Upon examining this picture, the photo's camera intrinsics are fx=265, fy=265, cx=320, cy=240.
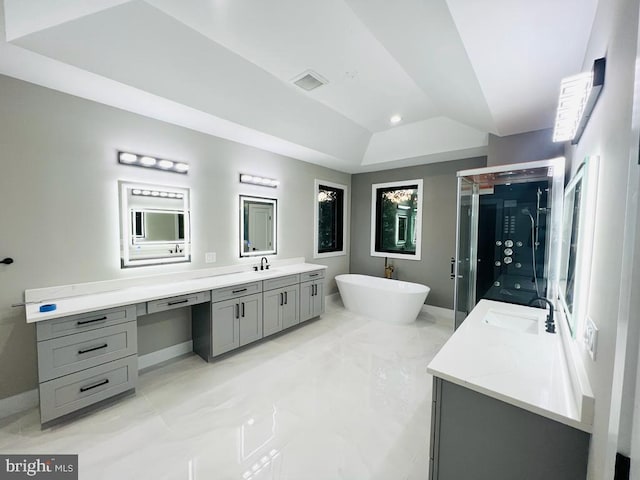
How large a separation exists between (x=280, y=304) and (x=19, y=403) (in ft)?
7.86

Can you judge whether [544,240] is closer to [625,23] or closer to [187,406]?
[625,23]

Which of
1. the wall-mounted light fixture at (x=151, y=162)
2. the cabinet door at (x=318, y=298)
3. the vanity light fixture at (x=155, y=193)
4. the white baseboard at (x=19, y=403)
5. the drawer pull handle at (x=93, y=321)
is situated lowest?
the white baseboard at (x=19, y=403)

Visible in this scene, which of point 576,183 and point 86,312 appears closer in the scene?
point 576,183

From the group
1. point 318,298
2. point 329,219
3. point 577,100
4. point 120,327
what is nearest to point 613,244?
point 577,100

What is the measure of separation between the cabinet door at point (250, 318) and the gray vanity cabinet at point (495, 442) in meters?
2.30

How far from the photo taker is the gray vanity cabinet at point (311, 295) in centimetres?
388

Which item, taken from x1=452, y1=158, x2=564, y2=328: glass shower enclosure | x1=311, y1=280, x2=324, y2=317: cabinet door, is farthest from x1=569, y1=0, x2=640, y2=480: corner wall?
x1=311, y1=280, x2=324, y2=317: cabinet door

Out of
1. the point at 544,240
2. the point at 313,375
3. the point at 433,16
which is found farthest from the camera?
the point at 544,240

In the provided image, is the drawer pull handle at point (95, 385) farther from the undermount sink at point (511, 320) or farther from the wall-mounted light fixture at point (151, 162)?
the undermount sink at point (511, 320)

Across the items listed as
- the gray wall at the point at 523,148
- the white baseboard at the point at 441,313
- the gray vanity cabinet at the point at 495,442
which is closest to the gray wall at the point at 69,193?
the gray vanity cabinet at the point at 495,442

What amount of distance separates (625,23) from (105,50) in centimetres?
283

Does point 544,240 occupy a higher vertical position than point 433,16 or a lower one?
lower

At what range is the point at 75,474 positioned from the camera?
1620mm

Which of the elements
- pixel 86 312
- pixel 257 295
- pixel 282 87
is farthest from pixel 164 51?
pixel 257 295
